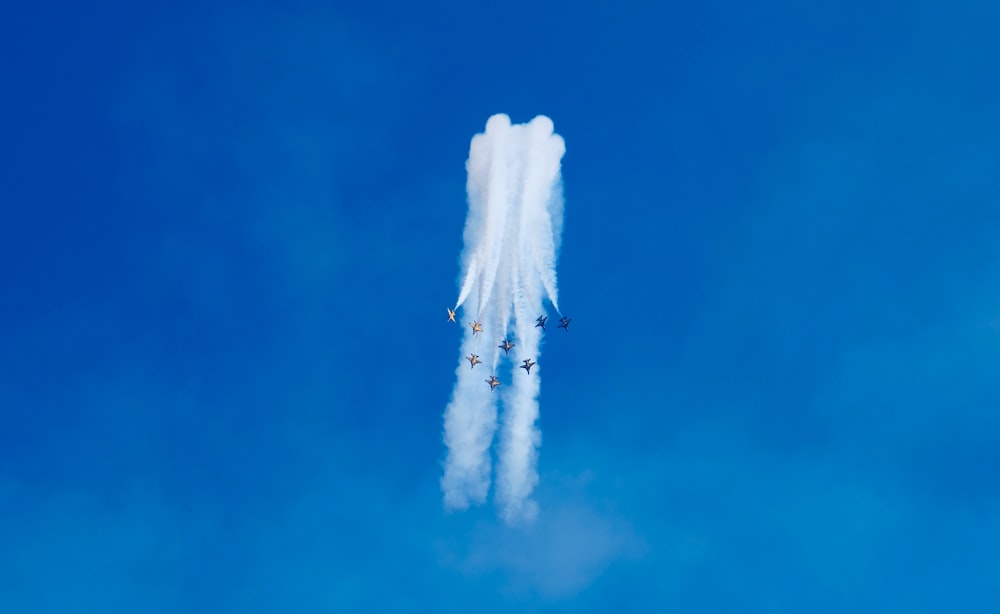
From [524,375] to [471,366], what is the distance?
6.17 meters

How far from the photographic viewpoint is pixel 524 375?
10106 cm

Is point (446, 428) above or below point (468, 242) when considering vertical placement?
below

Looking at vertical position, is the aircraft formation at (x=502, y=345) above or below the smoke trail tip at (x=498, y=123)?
below

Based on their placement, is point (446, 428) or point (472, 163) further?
point (446, 428)

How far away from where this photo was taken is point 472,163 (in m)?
88.4

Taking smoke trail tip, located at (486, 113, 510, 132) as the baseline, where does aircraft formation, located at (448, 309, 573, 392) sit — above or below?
below

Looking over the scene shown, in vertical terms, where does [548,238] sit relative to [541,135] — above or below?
below

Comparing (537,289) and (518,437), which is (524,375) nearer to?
(518,437)

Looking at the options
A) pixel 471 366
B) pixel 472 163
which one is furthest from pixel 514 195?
pixel 471 366

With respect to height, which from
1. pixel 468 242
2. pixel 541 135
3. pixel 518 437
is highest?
pixel 541 135

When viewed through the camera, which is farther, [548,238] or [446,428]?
[446,428]

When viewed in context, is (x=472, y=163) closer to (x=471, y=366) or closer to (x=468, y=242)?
(x=468, y=242)

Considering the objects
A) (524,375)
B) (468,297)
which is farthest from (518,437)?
(468,297)

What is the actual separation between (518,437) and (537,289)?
19.2 m
